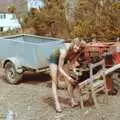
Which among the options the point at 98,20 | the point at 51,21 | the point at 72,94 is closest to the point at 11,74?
the point at 72,94

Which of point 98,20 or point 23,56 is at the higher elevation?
point 98,20

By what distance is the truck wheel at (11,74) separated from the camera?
12234 mm

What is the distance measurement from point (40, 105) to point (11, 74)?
280cm

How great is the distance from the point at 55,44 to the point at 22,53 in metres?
0.98

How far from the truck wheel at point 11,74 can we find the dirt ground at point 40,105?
17 centimetres

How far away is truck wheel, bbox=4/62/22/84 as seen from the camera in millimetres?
12234

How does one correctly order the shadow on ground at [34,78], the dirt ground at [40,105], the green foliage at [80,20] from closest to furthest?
the dirt ground at [40,105]
the shadow on ground at [34,78]
the green foliage at [80,20]

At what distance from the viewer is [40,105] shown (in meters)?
9.89

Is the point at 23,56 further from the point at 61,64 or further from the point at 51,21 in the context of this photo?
the point at 51,21

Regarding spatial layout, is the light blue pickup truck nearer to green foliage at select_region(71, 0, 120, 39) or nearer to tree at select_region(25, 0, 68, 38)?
green foliage at select_region(71, 0, 120, 39)

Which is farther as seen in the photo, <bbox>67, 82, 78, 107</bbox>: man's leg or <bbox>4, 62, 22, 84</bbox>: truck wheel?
A: <bbox>4, 62, 22, 84</bbox>: truck wheel

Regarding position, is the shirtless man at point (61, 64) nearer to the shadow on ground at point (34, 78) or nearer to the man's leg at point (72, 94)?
the man's leg at point (72, 94)

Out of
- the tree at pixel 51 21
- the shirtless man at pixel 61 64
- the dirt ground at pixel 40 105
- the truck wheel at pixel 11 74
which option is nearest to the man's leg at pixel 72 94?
the shirtless man at pixel 61 64

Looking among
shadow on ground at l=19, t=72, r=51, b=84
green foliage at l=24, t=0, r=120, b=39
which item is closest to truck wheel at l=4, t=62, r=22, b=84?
shadow on ground at l=19, t=72, r=51, b=84
